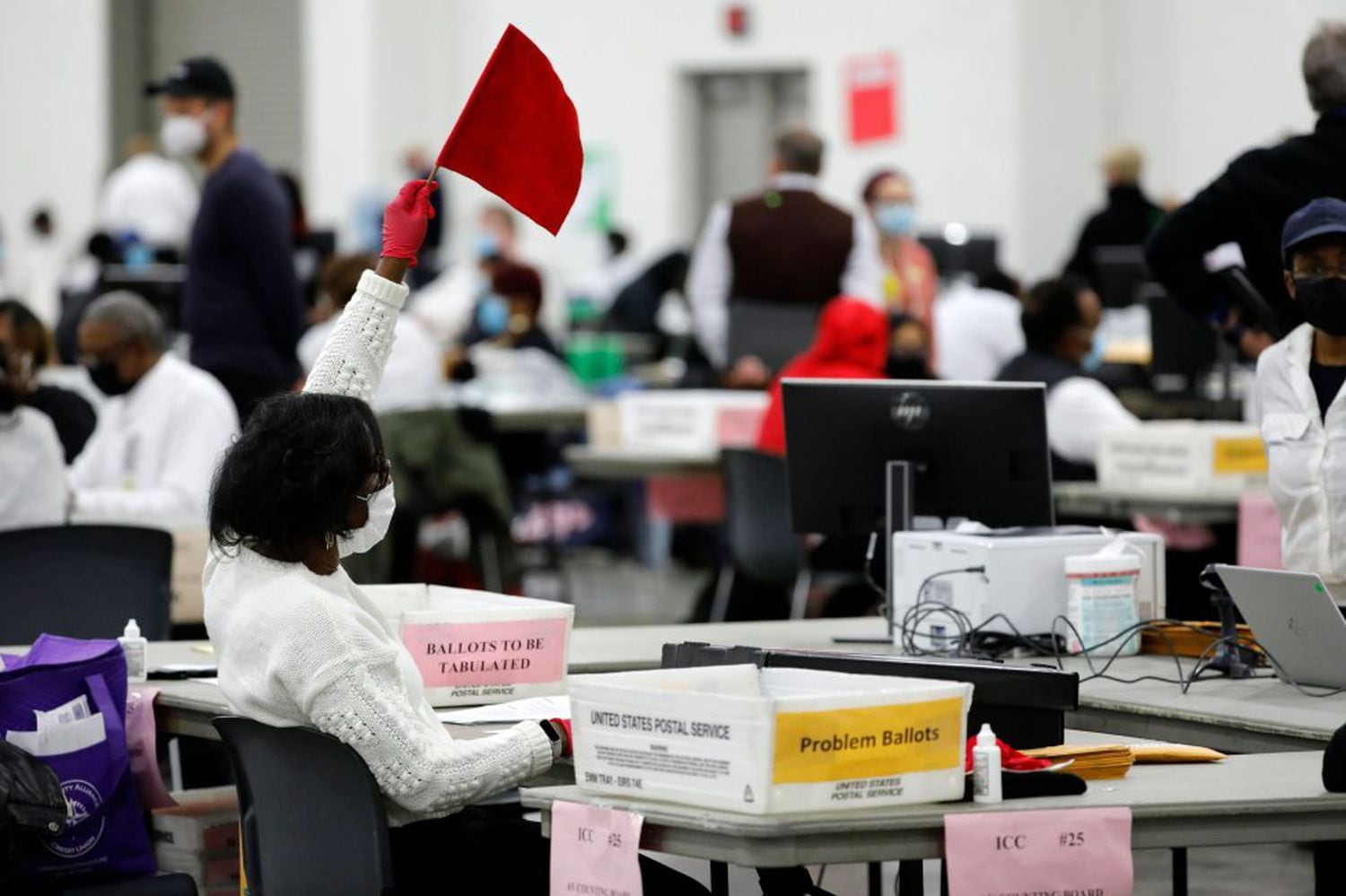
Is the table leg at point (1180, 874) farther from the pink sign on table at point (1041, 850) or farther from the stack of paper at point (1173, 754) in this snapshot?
the pink sign on table at point (1041, 850)

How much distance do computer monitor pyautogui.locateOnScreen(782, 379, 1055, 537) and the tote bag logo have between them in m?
1.36

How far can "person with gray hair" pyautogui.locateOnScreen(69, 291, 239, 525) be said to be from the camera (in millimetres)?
5406

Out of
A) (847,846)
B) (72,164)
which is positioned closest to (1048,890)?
(847,846)

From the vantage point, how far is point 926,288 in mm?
8711

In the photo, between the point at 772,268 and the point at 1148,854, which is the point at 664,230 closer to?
the point at 772,268

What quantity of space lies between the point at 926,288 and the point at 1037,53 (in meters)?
4.08

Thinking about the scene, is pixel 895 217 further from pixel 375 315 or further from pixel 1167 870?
pixel 375 315

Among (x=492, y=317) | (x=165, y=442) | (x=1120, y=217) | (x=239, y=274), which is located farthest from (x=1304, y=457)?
(x=492, y=317)

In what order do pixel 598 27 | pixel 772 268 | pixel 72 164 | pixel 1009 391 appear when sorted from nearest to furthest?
pixel 1009 391, pixel 772 268, pixel 598 27, pixel 72 164

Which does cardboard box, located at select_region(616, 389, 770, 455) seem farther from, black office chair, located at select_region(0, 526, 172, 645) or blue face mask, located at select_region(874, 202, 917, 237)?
black office chair, located at select_region(0, 526, 172, 645)

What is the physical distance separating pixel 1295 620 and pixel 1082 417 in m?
3.10

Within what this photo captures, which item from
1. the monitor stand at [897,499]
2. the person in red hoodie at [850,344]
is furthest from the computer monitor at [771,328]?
the monitor stand at [897,499]

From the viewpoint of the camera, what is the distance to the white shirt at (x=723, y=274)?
7797 millimetres

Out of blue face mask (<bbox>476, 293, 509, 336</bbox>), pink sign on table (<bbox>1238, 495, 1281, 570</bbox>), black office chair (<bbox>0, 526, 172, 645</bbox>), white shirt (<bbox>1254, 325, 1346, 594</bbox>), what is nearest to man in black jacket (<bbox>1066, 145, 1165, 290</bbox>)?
blue face mask (<bbox>476, 293, 509, 336</bbox>)
